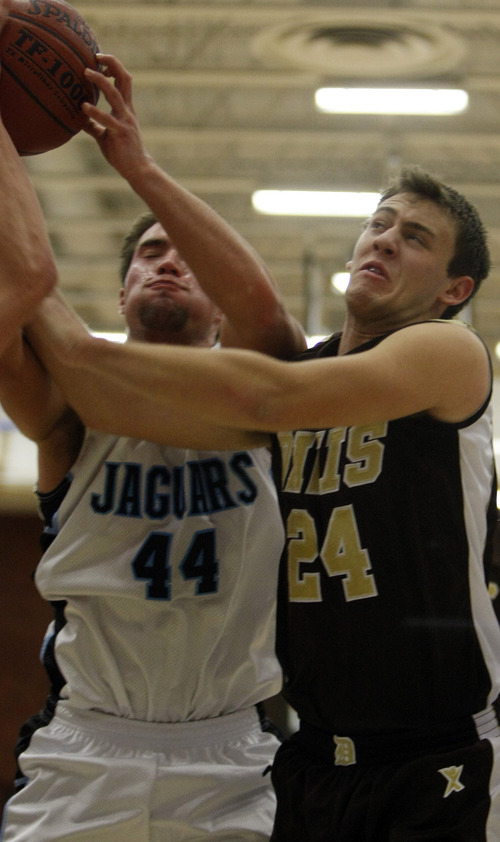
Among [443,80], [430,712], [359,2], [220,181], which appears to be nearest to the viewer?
[430,712]

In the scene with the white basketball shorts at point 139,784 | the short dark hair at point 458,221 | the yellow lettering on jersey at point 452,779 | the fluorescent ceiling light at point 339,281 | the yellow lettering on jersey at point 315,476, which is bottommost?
the white basketball shorts at point 139,784

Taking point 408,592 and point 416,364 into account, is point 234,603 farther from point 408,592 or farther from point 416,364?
point 416,364

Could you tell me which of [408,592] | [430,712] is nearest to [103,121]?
[408,592]

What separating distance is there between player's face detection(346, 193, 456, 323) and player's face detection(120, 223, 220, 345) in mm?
539

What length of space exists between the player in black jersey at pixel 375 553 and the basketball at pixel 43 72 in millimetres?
465

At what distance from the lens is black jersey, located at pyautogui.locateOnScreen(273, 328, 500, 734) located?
241 cm

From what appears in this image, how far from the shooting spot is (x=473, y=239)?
2826mm

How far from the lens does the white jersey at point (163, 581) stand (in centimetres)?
282

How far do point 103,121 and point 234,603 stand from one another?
Answer: 1344mm

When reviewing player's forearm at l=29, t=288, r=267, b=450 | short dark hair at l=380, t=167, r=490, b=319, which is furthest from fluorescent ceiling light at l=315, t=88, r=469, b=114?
player's forearm at l=29, t=288, r=267, b=450

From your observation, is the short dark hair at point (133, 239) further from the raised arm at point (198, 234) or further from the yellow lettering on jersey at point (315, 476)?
the yellow lettering on jersey at point (315, 476)

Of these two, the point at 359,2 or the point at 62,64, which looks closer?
the point at 62,64

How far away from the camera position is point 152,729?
2.79m

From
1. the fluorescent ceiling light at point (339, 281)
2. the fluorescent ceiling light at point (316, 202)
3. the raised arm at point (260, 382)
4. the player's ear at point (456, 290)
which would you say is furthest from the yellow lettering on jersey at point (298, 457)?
the fluorescent ceiling light at point (339, 281)
